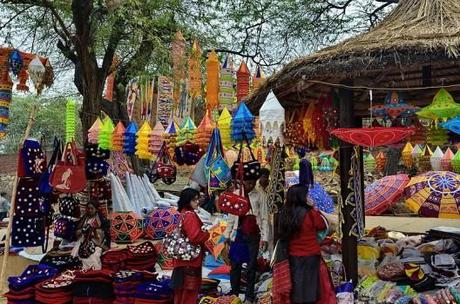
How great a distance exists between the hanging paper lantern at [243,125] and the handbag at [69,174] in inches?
98.9

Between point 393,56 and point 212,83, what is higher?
point 393,56

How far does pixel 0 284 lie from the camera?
7.37 m

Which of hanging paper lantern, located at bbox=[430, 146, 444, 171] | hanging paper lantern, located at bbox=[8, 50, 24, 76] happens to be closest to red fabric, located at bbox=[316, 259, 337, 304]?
hanging paper lantern, located at bbox=[8, 50, 24, 76]

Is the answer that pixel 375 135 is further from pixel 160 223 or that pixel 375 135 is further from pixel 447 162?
pixel 447 162

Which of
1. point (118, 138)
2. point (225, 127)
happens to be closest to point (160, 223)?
point (118, 138)

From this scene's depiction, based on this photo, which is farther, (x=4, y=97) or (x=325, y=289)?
(x=4, y=97)

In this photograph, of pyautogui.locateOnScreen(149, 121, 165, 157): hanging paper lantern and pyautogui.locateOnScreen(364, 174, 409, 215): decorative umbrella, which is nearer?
pyautogui.locateOnScreen(149, 121, 165, 157): hanging paper lantern

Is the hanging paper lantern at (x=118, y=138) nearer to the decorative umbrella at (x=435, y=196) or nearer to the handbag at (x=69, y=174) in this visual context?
the handbag at (x=69, y=174)

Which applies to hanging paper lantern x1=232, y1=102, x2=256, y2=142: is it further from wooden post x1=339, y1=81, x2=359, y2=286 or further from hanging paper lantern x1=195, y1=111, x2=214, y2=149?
wooden post x1=339, y1=81, x2=359, y2=286

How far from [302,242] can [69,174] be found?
350 cm

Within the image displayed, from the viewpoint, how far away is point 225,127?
597 centimetres

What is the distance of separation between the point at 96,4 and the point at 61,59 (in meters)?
3.97

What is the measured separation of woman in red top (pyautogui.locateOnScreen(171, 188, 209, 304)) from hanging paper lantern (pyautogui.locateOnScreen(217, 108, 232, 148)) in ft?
2.45

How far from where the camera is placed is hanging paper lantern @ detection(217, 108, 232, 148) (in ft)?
19.5
